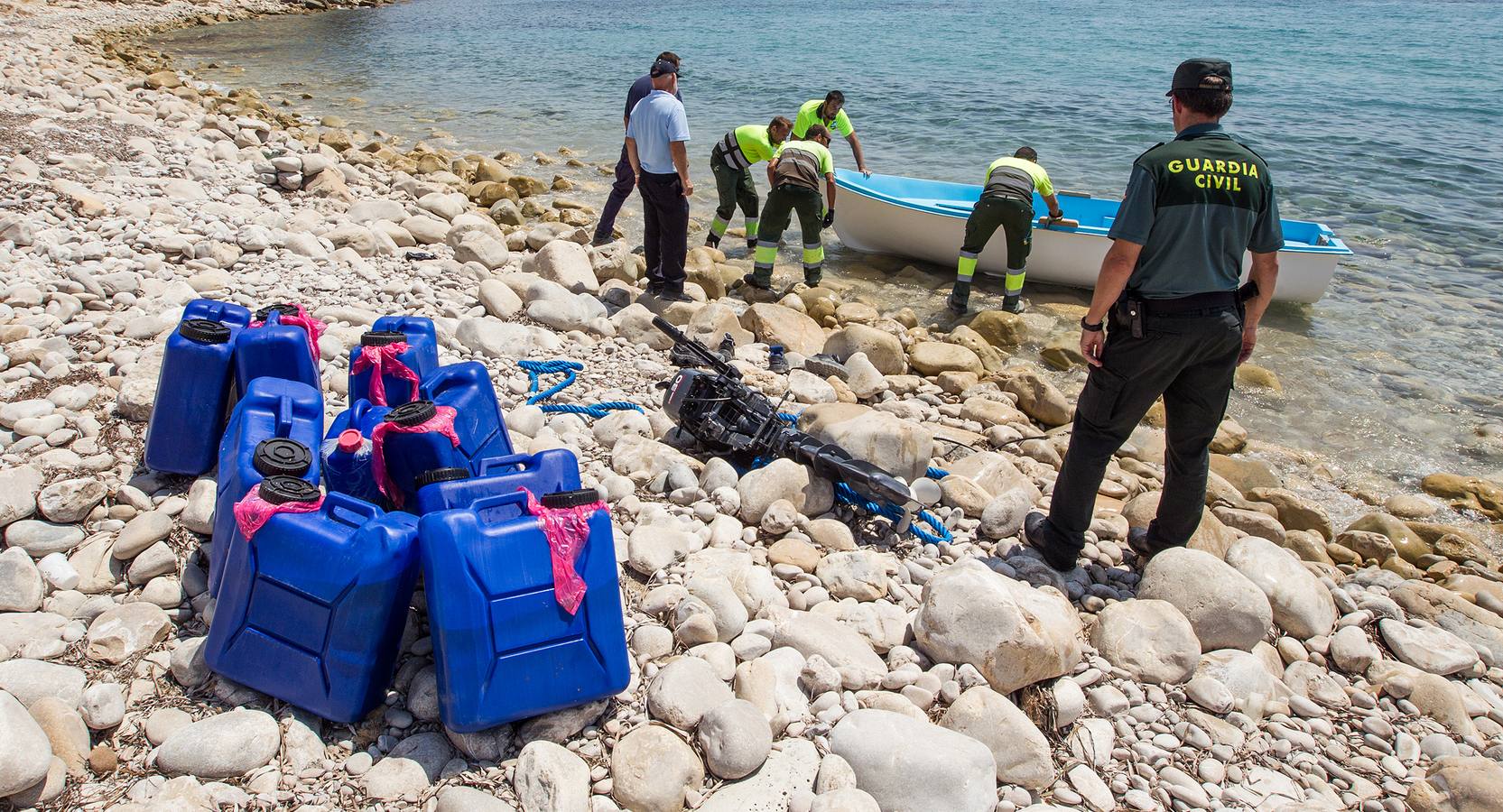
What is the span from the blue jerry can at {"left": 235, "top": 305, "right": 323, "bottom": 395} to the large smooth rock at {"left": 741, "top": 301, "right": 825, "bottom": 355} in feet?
12.4

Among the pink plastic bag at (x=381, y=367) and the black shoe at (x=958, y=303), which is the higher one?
the pink plastic bag at (x=381, y=367)

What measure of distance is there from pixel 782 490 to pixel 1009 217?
5155mm

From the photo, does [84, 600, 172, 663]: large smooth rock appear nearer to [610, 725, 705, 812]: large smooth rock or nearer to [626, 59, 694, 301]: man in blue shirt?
[610, 725, 705, 812]: large smooth rock

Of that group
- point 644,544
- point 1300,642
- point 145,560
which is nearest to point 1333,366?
point 1300,642

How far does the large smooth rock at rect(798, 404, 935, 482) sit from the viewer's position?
450 cm

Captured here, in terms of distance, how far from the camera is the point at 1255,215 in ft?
11.3

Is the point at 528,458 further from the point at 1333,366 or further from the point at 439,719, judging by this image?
the point at 1333,366

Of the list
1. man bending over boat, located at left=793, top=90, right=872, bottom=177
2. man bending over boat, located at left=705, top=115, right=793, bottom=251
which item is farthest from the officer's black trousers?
man bending over boat, located at left=793, top=90, right=872, bottom=177

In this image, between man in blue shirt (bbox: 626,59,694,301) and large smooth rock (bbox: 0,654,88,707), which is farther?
man in blue shirt (bbox: 626,59,694,301)

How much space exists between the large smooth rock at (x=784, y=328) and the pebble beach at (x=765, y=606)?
375 millimetres

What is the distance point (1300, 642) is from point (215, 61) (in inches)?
1086

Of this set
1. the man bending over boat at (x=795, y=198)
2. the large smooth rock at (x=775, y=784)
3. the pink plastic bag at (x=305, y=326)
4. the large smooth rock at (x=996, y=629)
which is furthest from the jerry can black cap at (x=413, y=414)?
the man bending over boat at (x=795, y=198)

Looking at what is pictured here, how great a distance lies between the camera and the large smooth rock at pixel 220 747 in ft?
7.98

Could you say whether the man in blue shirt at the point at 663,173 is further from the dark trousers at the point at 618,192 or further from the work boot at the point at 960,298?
Answer: the work boot at the point at 960,298
